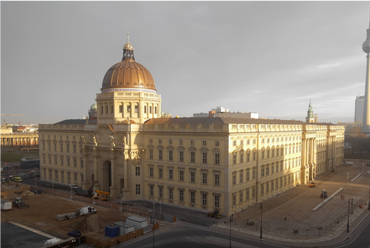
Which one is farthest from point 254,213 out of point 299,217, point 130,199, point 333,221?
point 130,199

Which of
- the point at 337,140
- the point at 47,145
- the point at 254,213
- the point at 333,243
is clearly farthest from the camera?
the point at 337,140

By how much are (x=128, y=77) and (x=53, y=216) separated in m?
34.6

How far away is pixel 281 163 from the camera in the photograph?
235 feet

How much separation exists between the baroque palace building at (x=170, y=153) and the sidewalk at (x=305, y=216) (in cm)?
352

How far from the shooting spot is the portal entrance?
7225 centimetres

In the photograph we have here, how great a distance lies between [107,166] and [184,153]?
23.7 metres

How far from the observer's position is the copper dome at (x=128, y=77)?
71.3m

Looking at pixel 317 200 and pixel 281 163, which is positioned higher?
pixel 281 163

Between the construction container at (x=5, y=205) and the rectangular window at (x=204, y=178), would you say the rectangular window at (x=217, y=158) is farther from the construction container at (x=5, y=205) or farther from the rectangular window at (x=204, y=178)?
the construction container at (x=5, y=205)

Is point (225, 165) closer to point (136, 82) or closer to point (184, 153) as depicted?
point (184, 153)

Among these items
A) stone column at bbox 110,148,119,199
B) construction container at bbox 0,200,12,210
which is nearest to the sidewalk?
stone column at bbox 110,148,119,199

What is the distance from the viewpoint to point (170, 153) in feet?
203

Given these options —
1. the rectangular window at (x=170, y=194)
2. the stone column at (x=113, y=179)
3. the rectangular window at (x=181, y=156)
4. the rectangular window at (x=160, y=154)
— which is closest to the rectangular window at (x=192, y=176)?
the rectangular window at (x=181, y=156)

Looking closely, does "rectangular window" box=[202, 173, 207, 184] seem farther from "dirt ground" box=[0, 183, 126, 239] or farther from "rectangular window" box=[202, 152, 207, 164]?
"dirt ground" box=[0, 183, 126, 239]
